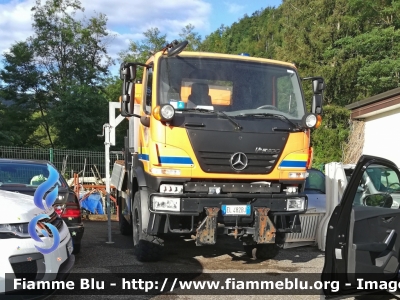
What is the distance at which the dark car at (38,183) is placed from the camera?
6.12 meters

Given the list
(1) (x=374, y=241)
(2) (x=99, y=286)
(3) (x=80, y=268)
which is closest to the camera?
(1) (x=374, y=241)

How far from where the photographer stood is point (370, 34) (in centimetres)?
2556

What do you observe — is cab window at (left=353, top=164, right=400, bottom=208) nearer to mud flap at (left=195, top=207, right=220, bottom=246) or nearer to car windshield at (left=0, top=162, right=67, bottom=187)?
mud flap at (left=195, top=207, right=220, bottom=246)

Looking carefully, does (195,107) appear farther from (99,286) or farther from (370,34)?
(370,34)

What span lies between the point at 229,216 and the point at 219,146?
901 mm

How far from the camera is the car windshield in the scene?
6270 mm

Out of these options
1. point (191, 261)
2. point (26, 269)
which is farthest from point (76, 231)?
point (26, 269)

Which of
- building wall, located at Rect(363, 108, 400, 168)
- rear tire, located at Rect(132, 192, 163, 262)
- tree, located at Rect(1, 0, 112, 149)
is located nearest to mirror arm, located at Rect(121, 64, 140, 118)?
rear tire, located at Rect(132, 192, 163, 262)

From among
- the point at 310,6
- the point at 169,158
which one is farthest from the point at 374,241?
the point at 310,6

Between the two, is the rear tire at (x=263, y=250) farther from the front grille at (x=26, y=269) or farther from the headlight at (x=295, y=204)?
the front grille at (x=26, y=269)

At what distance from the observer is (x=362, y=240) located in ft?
13.3

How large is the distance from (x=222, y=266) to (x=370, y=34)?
2270 centimetres

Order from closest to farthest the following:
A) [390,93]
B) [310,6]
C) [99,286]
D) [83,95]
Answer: [99,286]
[390,93]
[83,95]
[310,6]

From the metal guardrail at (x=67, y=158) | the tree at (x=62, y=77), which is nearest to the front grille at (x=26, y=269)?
the metal guardrail at (x=67, y=158)
